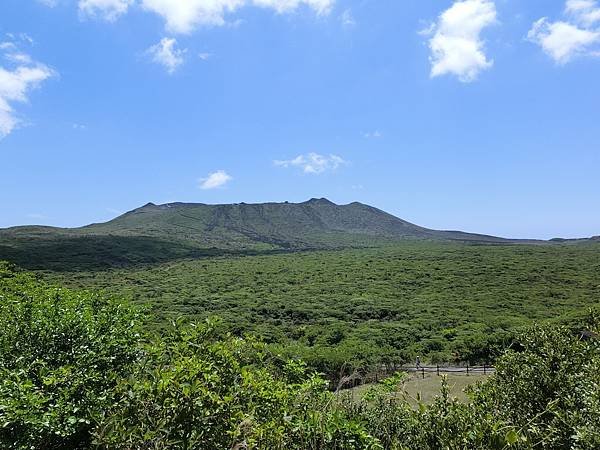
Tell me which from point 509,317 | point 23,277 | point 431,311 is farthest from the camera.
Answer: point 431,311

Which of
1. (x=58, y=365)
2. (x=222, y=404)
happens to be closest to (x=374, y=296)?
(x=58, y=365)

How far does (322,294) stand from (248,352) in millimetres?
73897

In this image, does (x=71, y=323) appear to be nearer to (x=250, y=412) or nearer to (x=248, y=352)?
(x=248, y=352)

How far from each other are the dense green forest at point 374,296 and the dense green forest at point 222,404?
16.4 meters

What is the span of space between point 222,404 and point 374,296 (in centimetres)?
7227

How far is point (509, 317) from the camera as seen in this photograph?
5528cm

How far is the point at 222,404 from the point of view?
487 centimetres

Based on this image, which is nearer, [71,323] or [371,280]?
[71,323]

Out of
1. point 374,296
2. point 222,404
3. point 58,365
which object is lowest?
point 374,296

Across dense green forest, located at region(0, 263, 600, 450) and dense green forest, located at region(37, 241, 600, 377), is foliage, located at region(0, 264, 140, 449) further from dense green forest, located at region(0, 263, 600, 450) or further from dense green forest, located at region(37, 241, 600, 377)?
dense green forest, located at region(37, 241, 600, 377)

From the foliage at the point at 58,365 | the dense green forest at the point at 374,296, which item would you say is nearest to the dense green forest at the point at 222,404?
the foliage at the point at 58,365

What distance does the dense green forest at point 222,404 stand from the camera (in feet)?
15.3

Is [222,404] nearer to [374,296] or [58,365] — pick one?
[58,365]

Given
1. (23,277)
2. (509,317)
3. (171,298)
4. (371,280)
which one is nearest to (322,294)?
(371,280)
